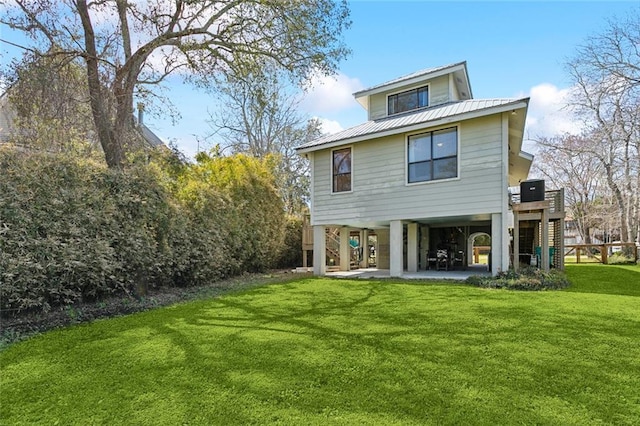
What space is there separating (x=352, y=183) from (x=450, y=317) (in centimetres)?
656

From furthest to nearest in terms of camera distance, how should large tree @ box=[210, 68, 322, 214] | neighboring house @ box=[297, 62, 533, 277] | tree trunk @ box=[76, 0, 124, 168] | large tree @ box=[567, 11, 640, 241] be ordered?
large tree @ box=[210, 68, 322, 214]
large tree @ box=[567, 11, 640, 241]
neighboring house @ box=[297, 62, 533, 277]
tree trunk @ box=[76, 0, 124, 168]

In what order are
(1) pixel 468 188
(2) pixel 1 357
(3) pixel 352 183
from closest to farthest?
(2) pixel 1 357 → (1) pixel 468 188 → (3) pixel 352 183

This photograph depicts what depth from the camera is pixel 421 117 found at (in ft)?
33.6

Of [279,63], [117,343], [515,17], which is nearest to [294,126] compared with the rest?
[279,63]

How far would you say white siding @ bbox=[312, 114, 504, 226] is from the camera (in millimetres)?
8805

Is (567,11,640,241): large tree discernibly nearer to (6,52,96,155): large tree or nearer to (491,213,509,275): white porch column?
(491,213,509,275): white porch column

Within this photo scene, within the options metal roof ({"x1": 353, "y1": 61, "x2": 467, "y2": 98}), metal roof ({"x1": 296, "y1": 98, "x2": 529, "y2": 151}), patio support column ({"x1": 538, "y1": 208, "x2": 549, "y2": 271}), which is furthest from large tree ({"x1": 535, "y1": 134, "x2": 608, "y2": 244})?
metal roof ({"x1": 296, "y1": 98, "x2": 529, "y2": 151})

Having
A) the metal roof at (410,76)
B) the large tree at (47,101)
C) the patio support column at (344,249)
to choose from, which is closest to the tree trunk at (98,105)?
the large tree at (47,101)

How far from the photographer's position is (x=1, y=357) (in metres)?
3.67

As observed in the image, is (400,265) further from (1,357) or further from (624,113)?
(624,113)

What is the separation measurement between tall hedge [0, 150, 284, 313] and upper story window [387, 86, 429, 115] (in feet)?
22.4

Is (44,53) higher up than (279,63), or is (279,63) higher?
(279,63)

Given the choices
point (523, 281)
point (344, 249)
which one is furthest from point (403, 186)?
point (344, 249)

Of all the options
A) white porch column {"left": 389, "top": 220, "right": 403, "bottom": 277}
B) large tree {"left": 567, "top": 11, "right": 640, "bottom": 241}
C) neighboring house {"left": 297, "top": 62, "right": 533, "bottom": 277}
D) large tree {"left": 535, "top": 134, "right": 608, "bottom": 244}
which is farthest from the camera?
large tree {"left": 535, "top": 134, "right": 608, "bottom": 244}
